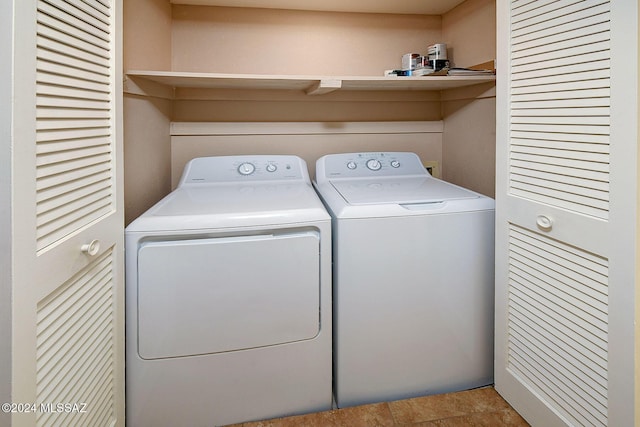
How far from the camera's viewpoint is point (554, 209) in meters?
1.30

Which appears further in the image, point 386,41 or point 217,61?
point 386,41

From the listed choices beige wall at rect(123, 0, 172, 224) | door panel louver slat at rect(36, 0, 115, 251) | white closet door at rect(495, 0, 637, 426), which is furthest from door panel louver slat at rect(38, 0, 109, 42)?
white closet door at rect(495, 0, 637, 426)

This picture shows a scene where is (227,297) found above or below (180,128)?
below

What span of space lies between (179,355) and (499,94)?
5.08ft

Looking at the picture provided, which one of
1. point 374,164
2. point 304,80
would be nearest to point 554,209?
point 374,164

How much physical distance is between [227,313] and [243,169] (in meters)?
0.92

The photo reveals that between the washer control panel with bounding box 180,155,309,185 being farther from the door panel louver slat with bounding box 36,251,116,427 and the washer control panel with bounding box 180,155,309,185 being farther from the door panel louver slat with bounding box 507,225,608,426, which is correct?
the door panel louver slat with bounding box 507,225,608,426

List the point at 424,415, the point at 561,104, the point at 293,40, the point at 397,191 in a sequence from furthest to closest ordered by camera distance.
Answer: the point at 293,40, the point at 397,191, the point at 424,415, the point at 561,104

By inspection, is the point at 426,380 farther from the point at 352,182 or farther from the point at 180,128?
the point at 180,128

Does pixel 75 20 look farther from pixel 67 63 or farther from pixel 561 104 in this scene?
pixel 561 104

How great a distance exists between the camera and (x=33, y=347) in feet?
2.84

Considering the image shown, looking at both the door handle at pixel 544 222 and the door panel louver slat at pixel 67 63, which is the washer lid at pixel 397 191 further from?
the door panel louver slat at pixel 67 63

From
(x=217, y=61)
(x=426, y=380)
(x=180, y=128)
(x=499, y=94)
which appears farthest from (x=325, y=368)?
(x=217, y=61)

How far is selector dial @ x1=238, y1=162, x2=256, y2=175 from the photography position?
2.18 m
